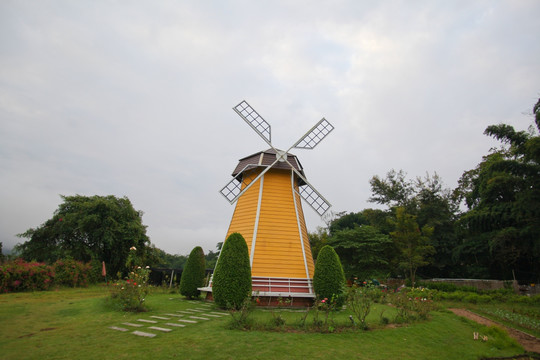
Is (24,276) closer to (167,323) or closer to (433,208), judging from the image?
(167,323)

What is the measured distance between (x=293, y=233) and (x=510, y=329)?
21.1 feet

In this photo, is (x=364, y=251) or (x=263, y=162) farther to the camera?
(x=364, y=251)

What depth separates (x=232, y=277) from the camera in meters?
8.46

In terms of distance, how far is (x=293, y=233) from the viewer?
10914 millimetres

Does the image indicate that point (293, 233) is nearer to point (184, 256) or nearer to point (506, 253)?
point (506, 253)

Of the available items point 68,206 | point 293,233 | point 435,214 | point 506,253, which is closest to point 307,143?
point 293,233

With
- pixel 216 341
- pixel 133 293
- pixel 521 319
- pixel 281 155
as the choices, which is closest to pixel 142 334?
pixel 216 341

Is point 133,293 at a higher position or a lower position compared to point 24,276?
lower

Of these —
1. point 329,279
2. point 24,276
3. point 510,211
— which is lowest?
point 24,276

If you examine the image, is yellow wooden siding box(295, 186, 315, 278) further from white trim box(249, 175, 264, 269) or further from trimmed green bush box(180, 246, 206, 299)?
trimmed green bush box(180, 246, 206, 299)

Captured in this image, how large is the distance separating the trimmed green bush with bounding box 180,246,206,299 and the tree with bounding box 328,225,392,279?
1402 centimetres

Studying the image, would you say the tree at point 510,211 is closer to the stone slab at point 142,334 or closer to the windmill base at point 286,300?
the windmill base at point 286,300

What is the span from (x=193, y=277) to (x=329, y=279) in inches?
195

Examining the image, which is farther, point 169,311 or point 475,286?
point 475,286
